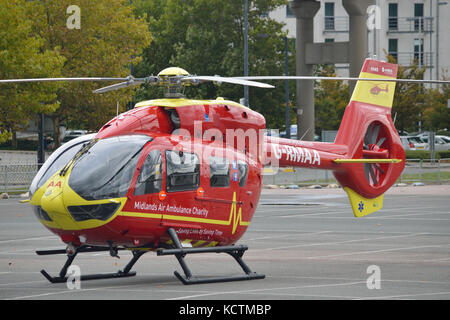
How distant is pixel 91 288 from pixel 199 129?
3.10 meters

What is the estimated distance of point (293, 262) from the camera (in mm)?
15094

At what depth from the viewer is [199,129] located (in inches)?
514

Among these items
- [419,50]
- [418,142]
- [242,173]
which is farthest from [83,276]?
[419,50]

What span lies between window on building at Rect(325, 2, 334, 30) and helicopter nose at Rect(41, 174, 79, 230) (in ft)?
220

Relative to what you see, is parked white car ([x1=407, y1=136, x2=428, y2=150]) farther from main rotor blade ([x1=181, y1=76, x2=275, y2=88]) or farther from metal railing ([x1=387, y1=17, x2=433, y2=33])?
main rotor blade ([x1=181, y1=76, x2=275, y2=88])

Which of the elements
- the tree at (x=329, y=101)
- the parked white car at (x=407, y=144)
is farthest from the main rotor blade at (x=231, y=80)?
the tree at (x=329, y=101)

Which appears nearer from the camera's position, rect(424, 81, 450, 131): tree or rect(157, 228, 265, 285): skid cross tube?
rect(157, 228, 265, 285): skid cross tube

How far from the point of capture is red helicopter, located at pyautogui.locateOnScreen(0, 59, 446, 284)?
38.1 ft

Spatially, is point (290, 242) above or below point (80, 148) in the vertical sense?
below

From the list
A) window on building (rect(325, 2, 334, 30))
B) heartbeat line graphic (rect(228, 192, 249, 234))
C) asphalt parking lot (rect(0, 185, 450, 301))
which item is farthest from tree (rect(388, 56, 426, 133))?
heartbeat line graphic (rect(228, 192, 249, 234))

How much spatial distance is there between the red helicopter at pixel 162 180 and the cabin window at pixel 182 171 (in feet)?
0.05
